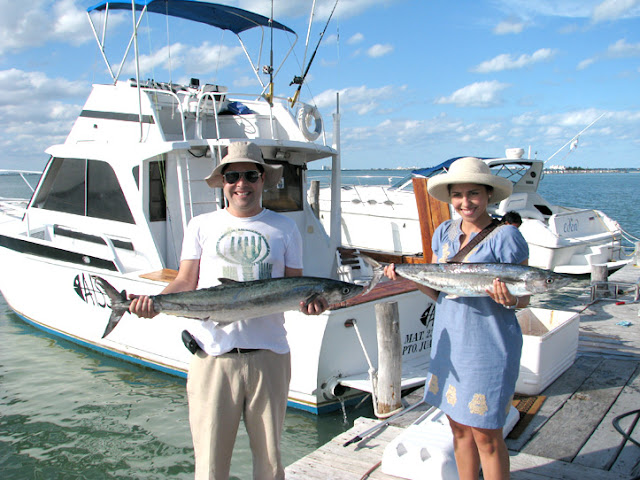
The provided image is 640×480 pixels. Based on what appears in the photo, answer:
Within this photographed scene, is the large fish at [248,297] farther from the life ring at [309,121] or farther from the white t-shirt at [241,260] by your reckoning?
the life ring at [309,121]

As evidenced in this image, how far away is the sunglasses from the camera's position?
2.68 meters

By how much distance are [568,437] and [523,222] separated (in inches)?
369

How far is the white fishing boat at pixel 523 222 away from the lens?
12.5 m

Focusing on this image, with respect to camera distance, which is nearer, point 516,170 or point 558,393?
point 558,393

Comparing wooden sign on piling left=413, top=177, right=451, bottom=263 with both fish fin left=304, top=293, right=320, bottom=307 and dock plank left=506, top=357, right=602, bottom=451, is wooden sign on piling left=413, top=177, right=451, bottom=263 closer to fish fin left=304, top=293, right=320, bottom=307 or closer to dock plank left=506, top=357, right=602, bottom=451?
dock plank left=506, top=357, right=602, bottom=451

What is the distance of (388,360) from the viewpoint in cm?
519

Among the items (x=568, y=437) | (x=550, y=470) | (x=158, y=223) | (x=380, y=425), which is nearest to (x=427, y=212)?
(x=158, y=223)

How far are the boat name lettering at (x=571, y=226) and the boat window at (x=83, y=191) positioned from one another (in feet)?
34.1

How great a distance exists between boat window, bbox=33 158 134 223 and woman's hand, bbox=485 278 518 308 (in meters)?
5.58

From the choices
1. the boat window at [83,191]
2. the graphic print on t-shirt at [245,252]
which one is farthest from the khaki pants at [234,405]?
the boat window at [83,191]

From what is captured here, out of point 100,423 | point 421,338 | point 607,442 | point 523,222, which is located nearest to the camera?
point 607,442

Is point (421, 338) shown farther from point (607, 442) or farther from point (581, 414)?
point (607, 442)

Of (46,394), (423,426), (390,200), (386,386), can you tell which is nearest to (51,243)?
(46,394)

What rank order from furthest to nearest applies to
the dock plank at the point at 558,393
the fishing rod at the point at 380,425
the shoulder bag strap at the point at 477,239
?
the fishing rod at the point at 380,425 < the dock plank at the point at 558,393 < the shoulder bag strap at the point at 477,239
